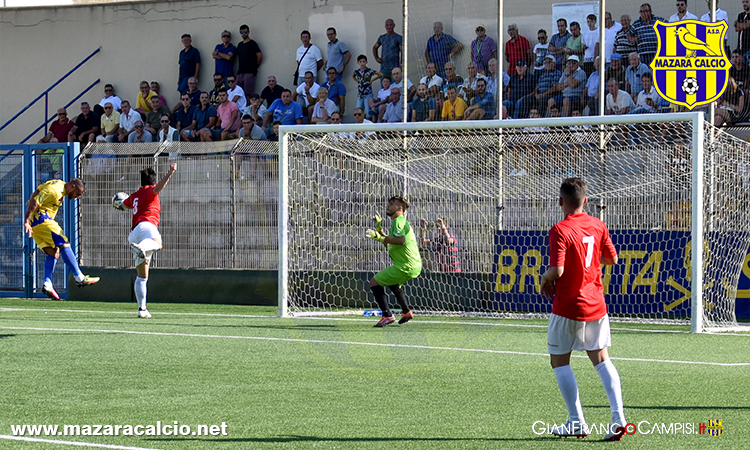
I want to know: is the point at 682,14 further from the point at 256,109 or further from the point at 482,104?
the point at 256,109

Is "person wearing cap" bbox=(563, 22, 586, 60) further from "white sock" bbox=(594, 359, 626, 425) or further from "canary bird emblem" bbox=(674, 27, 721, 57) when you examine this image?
"white sock" bbox=(594, 359, 626, 425)

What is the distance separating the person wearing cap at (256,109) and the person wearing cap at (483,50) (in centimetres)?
561

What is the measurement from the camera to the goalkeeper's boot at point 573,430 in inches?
212

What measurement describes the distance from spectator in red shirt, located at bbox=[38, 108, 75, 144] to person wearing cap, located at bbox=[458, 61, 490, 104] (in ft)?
35.5

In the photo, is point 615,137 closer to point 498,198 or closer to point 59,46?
point 498,198

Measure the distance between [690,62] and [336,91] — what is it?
7331mm

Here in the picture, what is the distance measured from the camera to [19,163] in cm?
1780

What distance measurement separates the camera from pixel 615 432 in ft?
17.4

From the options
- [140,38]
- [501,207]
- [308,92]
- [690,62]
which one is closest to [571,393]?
[501,207]

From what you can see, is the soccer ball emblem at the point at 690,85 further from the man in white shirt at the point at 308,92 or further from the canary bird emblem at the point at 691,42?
the man in white shirt at the point at 308,92

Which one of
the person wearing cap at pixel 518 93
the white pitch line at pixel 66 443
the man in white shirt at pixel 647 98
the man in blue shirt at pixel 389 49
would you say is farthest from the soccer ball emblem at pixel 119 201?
the man in white shirt at pixel 647 98

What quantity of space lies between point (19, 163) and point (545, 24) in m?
10.3

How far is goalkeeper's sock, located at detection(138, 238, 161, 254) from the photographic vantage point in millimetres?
12914

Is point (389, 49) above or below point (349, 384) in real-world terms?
above
